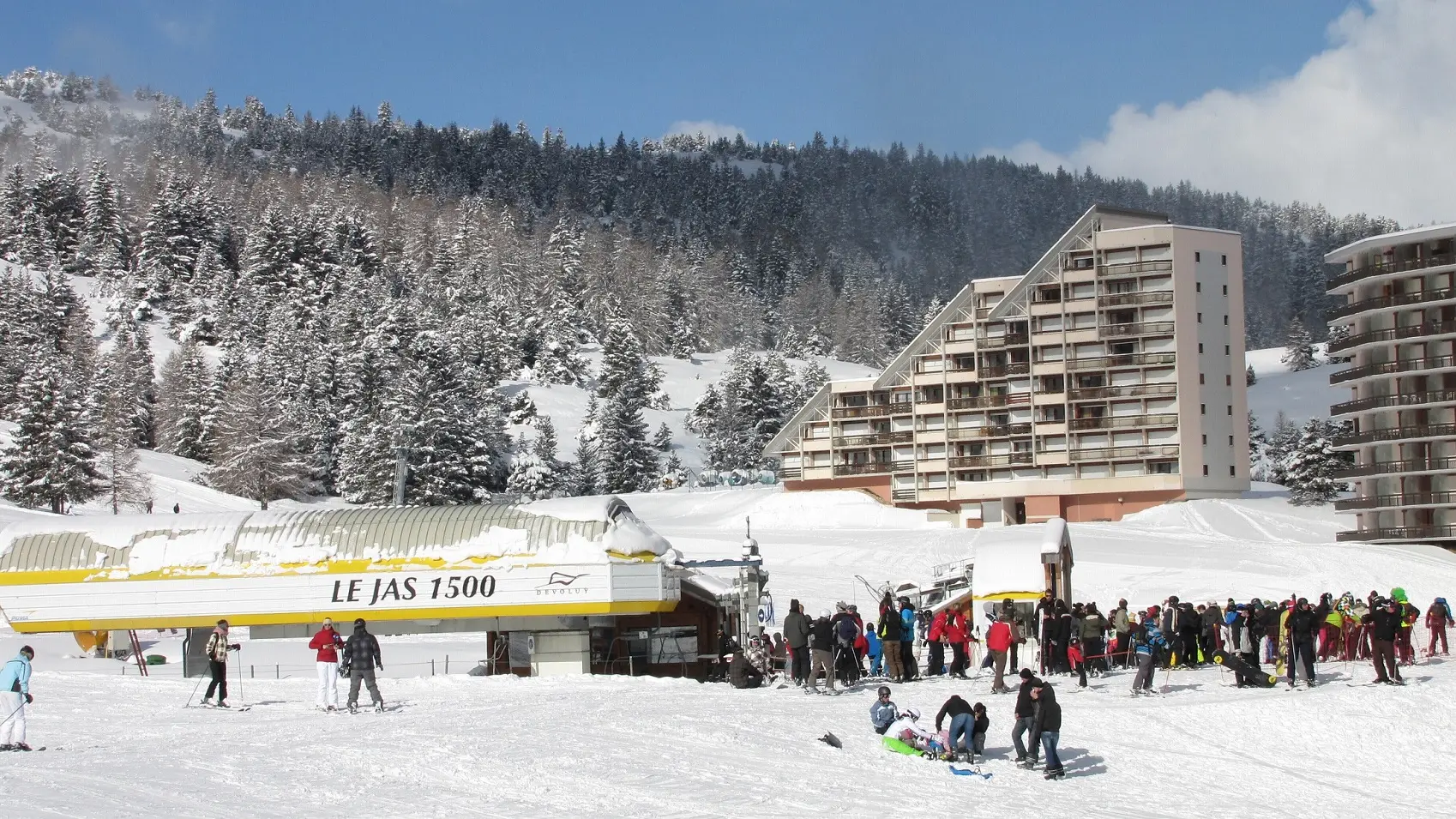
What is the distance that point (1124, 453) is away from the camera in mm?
74688

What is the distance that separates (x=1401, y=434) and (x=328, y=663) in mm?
49416

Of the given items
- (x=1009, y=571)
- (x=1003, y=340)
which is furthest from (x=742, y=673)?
(x=1003, y=340)

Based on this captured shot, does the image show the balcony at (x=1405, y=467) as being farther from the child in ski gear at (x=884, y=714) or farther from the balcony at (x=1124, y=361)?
the child in ski gear at (x=884, y=714)

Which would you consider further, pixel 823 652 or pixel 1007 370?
pixel 1007 370

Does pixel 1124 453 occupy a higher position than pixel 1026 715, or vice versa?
pixel 1124 453

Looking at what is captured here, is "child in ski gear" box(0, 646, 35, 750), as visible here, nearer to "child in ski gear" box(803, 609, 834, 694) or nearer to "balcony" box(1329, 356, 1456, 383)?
"child in ski gear" box(803, 609, 834, 694)

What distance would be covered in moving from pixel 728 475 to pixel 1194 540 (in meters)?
42.5

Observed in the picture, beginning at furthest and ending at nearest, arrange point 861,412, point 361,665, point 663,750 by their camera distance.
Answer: point 861,412, point 361,665, point 663,750

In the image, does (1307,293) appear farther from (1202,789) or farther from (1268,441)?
(1202,789)

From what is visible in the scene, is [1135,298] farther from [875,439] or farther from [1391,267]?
[1391,267]

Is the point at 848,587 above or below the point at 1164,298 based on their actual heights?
below

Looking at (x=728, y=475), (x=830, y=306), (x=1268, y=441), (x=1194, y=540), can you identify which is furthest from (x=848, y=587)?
(x=830, y=306)

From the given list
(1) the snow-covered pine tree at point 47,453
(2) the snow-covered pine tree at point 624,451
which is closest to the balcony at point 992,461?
(2) the snow-covered pine tree at point 624,451

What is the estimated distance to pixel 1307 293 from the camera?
198 meters
